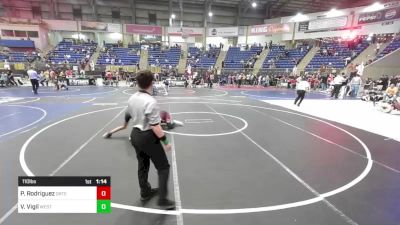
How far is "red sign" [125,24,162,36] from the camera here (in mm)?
37062

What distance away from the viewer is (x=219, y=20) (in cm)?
4141

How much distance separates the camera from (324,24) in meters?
29.5

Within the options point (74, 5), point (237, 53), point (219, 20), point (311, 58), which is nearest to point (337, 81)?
point (311, 58)

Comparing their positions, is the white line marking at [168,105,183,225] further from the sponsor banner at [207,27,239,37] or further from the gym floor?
the sponsor banner at [207,27,239,37]

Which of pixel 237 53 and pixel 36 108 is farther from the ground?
pixel 237 53

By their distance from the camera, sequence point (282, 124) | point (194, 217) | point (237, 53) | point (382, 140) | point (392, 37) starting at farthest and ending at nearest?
point (237, 53) < point (392, 37) < point (282, 124) < point (382, 140) < point (194, 217)

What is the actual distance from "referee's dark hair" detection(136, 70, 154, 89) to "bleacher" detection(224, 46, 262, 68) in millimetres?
30403

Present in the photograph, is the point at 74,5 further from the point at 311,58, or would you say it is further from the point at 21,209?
the point at 21,209

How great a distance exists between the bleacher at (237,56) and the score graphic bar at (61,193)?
104ft

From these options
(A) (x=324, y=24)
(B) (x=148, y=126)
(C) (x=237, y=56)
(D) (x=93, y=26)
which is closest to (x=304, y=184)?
(B) (x=148, y=126)

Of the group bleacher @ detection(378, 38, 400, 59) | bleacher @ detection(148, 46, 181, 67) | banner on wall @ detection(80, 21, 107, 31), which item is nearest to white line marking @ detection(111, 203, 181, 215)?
bleacher @ detection(378, 38, 400, 59)

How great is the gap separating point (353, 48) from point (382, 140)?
25987mm

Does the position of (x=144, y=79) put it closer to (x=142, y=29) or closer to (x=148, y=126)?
(x=148, y=126)

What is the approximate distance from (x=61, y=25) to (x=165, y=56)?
49.3ft
